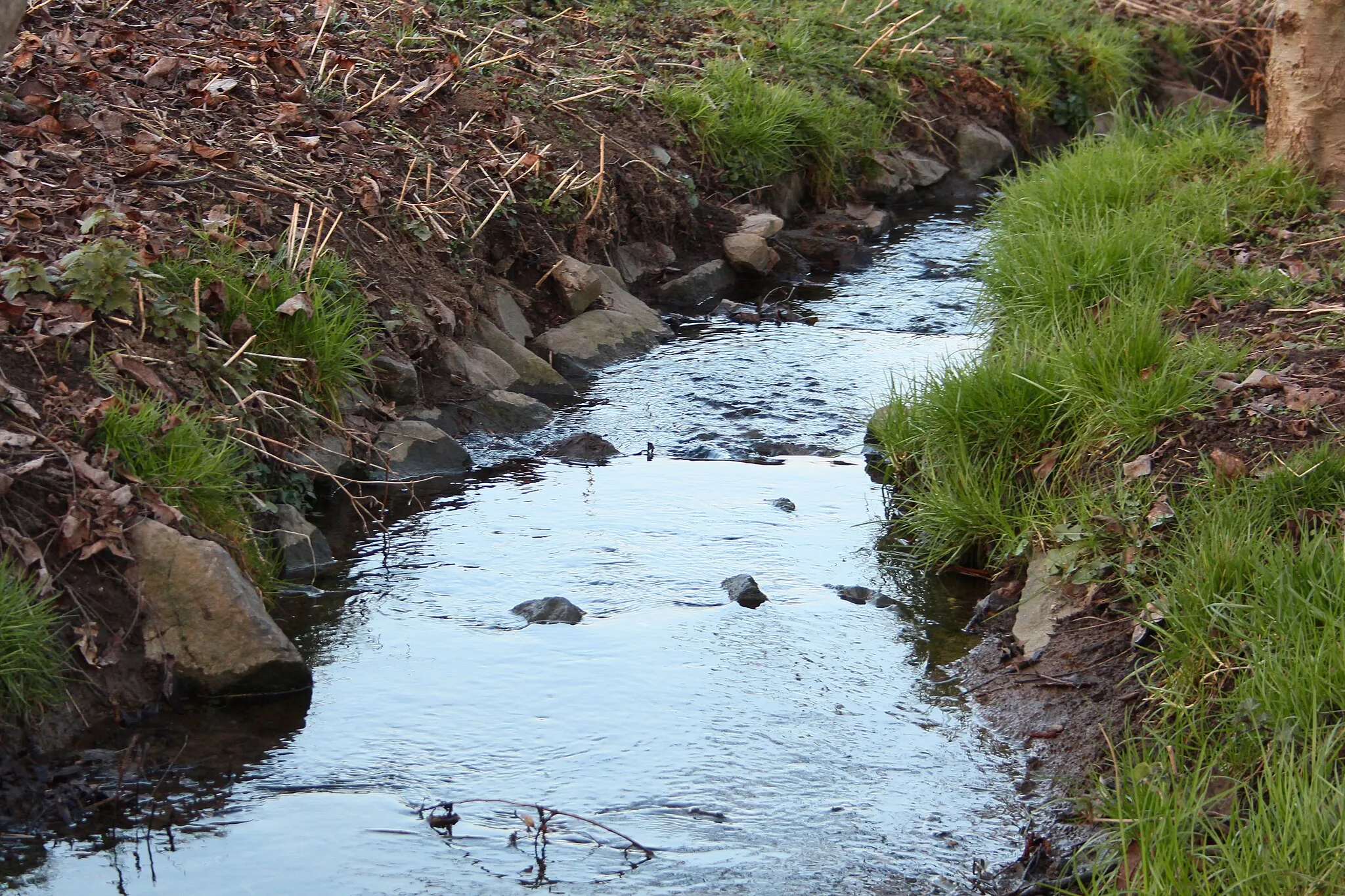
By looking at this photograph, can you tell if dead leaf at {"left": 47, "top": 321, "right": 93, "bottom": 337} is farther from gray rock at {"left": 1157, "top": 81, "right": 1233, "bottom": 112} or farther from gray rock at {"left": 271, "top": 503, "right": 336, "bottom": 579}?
gray rock at {"left": 1157, "top": 81, "right": 1233, "bottom": 112}

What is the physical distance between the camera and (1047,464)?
190 inches

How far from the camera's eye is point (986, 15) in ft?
37.7

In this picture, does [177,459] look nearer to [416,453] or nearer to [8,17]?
[416,453]

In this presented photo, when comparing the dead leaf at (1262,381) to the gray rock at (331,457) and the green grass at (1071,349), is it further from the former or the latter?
the gray rock at (331,457)

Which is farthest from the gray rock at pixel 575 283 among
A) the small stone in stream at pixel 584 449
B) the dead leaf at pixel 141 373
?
the dead leaf at pixel 141 373

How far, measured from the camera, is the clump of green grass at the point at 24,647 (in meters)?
3.53

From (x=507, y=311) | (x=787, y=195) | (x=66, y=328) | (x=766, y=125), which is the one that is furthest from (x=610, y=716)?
(x=787, y=195)

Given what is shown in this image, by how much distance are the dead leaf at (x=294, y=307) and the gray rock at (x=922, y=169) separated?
564 cm

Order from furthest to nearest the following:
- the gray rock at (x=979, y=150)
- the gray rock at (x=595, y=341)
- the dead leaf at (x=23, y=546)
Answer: the gray rock at (x=979, y=150) < the gray rock at (x=595, y=341) < the dead leaf at (x=23, y=546)

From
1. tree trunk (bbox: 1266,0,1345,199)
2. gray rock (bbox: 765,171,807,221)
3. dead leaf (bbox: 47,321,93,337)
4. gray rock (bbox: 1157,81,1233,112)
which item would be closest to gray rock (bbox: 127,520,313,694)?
dead leaf (bbox: 47,321,93,337)

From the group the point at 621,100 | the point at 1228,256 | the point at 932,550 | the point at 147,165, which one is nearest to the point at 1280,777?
the point at 932,550

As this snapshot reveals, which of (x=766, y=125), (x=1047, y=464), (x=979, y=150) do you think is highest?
(x=766, y=125)

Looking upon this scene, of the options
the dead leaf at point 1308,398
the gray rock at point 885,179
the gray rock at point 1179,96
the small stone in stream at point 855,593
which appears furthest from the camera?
the gray rock at point 1179,96

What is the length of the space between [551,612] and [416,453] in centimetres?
142
